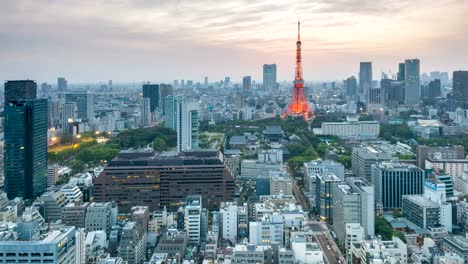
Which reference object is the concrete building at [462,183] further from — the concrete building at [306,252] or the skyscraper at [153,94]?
the skyscraper at [153,94]

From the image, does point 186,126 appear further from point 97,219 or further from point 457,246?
point 457,246

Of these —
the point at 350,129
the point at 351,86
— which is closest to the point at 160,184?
the point at 350,129

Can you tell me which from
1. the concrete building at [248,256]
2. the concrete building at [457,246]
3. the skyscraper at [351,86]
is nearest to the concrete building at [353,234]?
the concrete building at [457,246]

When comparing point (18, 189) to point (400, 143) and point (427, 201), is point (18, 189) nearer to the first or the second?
point (427, 201)

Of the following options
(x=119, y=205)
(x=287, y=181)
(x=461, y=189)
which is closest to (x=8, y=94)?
(x=119, y=205)

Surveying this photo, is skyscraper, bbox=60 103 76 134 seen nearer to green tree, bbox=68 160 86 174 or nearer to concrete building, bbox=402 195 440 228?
green tree, bbox=68 160 86 174

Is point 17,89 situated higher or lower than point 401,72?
lower

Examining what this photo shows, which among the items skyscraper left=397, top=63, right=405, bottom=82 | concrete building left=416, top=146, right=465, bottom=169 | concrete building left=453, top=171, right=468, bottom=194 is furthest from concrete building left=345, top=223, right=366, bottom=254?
skyscraper left=397, top=63, right=405, bottom=82
